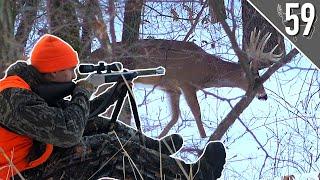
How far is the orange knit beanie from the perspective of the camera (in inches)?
119

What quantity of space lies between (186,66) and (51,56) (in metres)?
5.59

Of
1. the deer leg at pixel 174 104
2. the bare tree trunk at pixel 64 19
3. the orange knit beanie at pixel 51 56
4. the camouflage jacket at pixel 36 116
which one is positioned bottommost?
the deer leg at pixel 174 104

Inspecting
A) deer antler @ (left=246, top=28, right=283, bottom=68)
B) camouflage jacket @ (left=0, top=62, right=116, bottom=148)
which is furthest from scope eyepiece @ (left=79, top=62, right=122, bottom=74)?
deer antler @ (left=246, top=28, right=283, bottom=68)

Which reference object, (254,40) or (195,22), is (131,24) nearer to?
(195,22)

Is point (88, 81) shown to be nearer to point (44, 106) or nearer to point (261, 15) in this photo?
point (44, 106)

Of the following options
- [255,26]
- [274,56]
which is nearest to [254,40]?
[255,26]

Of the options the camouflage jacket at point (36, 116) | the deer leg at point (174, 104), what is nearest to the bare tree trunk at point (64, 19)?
the deer leg at point (174, 104)

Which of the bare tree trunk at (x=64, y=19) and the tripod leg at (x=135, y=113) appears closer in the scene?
the tripod leg at (x=135, y=113)

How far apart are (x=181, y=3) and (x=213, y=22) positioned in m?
0.38

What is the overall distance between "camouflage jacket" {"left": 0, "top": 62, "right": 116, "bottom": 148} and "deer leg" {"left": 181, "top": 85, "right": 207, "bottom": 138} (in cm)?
478

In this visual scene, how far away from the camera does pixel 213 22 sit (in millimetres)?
7527

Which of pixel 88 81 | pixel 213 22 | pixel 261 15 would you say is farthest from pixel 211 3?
pixel 88 81

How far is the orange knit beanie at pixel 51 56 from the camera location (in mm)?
3016

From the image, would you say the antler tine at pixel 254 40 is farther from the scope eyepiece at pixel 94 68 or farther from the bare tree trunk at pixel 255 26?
the scope eyepiece at pixel 94 68
